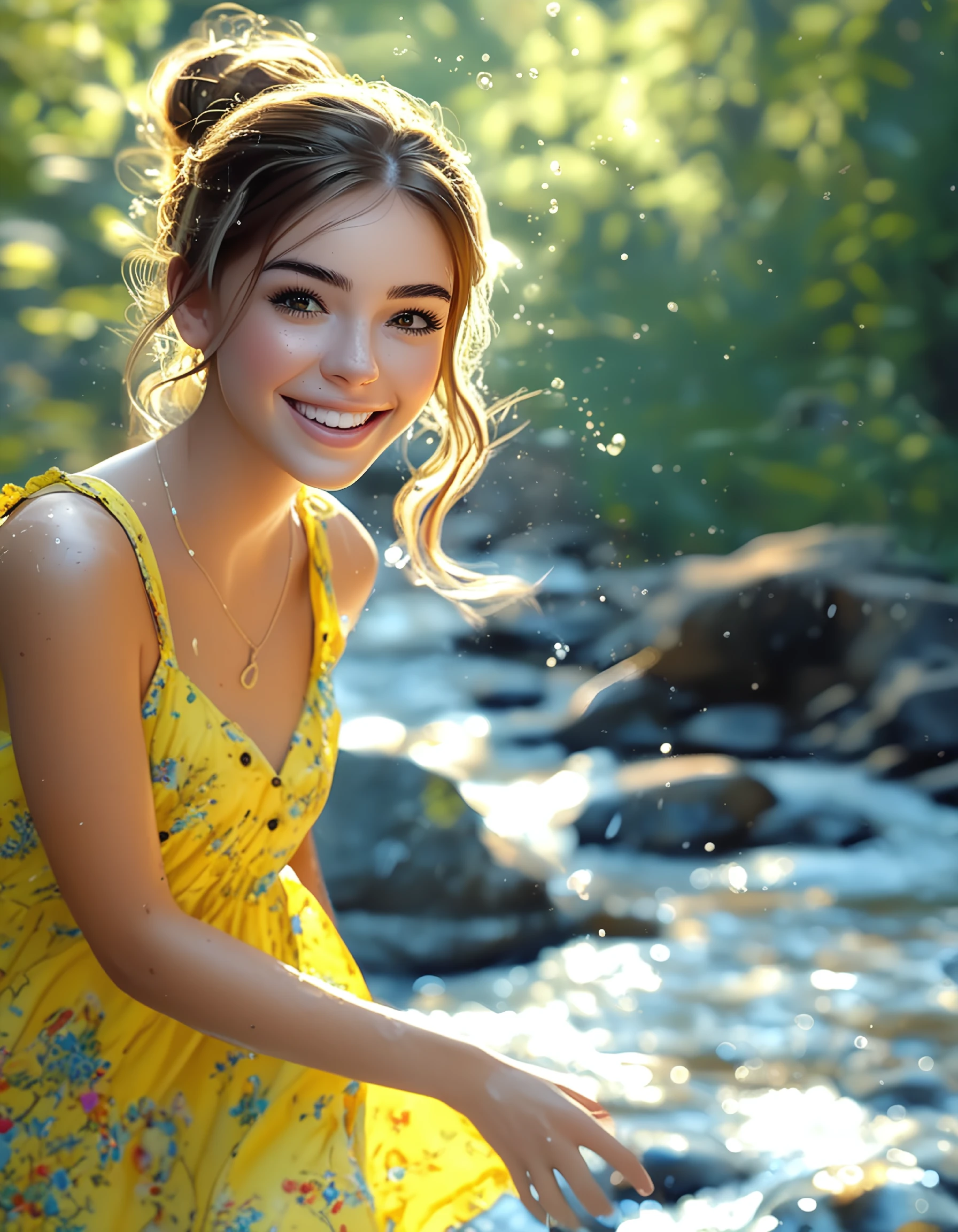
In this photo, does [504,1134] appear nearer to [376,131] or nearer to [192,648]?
[192,648]

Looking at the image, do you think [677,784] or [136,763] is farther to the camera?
[677,784]

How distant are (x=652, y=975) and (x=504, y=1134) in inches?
82.0

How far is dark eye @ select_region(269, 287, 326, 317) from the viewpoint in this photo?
Answer: 51.9 inches

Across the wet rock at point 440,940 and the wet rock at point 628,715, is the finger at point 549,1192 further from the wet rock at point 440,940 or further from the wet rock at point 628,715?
the wet rock at point 628,715

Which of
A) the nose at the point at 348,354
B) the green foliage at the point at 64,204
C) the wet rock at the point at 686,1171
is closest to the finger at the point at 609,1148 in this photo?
the nose at the point at 348,354

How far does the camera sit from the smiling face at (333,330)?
1.31 meters

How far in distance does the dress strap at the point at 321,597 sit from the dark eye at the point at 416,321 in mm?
390

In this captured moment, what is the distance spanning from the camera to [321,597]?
1.66 m

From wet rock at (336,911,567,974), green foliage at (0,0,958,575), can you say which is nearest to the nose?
wet rock at (336,911,567,974)

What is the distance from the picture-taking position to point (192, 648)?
1.44 m

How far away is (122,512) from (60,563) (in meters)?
0.11

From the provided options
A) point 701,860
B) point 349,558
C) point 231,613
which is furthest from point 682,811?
point 231,613

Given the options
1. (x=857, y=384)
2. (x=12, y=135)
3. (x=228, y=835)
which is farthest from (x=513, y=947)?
(x=857, y=384)

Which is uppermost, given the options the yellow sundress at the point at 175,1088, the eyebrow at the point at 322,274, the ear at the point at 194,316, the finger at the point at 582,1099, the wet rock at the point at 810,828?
the eyebrow at the point at 322,274
